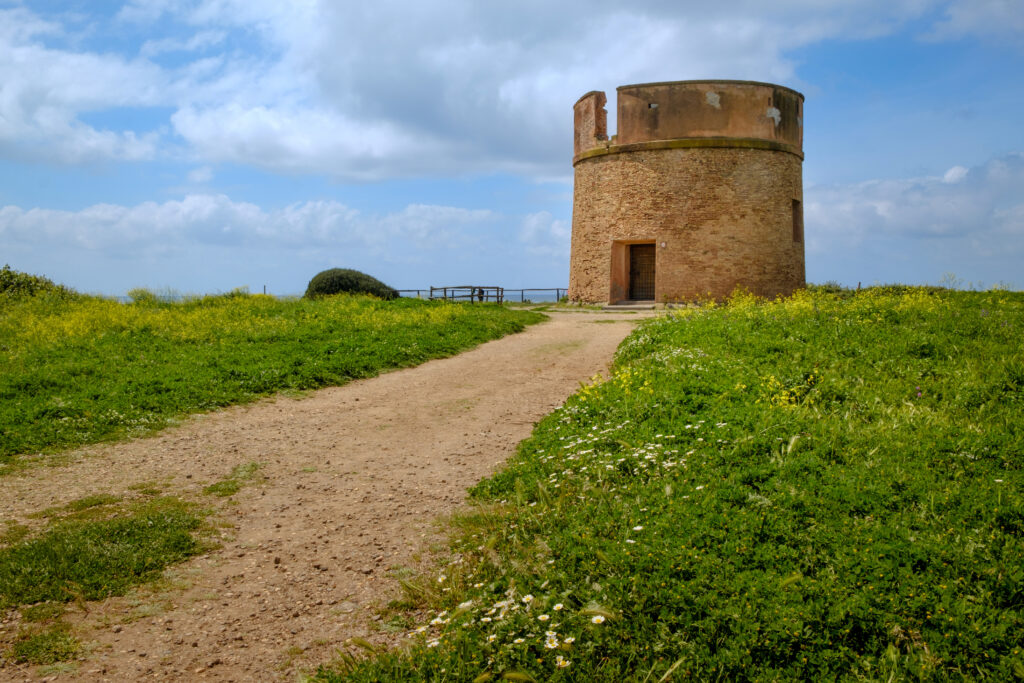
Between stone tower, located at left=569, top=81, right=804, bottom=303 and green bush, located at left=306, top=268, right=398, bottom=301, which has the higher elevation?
stone tower, located at left=569, top=81, right=804, bottom=303

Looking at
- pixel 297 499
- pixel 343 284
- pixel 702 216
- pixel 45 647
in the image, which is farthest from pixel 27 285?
pixel 702 216

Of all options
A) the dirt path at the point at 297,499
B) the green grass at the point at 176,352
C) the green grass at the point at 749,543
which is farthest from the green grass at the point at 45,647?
the green grass at the point at 176,352

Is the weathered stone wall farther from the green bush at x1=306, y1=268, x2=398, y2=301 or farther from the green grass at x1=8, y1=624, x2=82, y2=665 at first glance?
the green grass at x1=8, y1=624, x2=82, y2=665

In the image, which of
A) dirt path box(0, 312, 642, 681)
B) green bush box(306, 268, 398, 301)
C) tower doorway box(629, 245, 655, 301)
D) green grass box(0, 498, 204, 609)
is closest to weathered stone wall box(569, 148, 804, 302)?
tower doorway box(629, 245, 655, 301)

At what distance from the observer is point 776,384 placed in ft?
25.6

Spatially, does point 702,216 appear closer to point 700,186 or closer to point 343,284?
point 700,186

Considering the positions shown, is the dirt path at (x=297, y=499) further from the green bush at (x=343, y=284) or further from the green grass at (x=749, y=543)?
the green bush at (x=343, y=284)

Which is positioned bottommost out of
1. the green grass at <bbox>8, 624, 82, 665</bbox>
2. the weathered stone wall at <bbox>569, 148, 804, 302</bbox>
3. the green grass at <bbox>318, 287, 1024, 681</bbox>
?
the green grass at <bbox>8, 624, 82, 665</bbox>

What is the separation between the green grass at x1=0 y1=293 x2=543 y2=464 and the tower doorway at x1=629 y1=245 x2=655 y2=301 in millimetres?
6968

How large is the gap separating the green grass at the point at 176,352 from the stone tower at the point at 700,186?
663 centimetres

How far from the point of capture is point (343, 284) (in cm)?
2505

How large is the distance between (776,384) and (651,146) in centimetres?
1770

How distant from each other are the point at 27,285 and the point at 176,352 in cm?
983

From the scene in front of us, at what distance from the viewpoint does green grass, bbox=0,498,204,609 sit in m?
4.86
